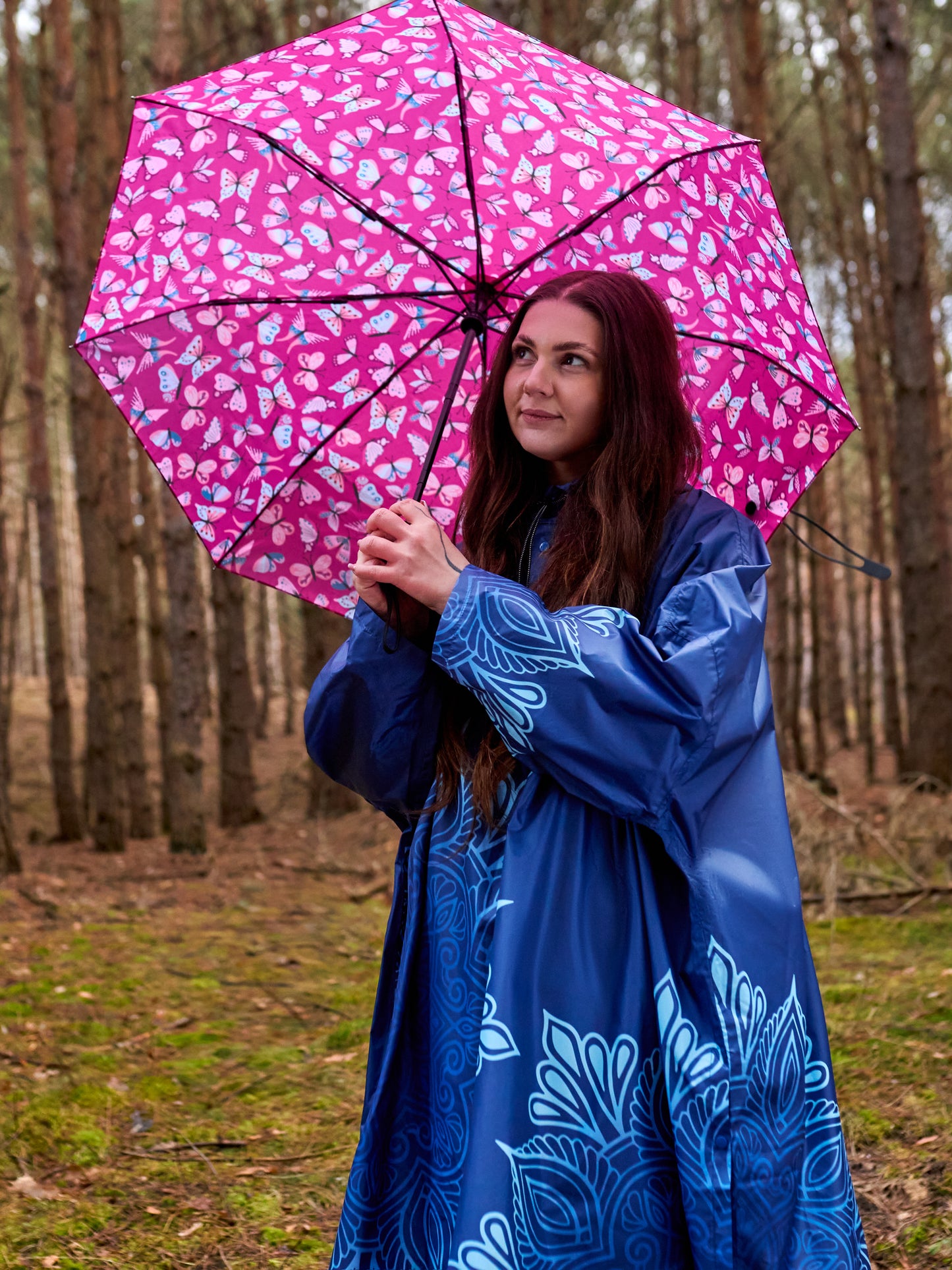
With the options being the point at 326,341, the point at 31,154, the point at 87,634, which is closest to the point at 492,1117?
the point at 326,341

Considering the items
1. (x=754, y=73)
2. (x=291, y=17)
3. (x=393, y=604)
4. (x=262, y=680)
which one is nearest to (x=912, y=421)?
(x=754, y=73)

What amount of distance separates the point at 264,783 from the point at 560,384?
42.3 feet

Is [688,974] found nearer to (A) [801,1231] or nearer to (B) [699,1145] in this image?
(B) [699,1145]

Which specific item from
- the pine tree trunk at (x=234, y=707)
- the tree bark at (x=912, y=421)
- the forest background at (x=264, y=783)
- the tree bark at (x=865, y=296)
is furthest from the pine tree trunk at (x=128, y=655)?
the tree bark at (x=865, y=296)

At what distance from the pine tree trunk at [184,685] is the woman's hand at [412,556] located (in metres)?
6.17

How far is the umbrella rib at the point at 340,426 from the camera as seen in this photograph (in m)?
2.18

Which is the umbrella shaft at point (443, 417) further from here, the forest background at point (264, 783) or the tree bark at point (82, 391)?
the tree bark at point (82, 391)

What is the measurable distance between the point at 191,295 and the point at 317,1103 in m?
2.40

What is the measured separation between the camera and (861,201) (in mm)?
10391

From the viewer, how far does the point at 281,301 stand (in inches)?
85.4

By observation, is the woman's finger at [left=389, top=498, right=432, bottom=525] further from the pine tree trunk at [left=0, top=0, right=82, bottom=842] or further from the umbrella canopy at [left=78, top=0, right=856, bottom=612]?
the pine tree trunk at [left=0, top=0, right=82, bottom=842]

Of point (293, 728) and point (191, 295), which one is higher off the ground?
point (191, 295)

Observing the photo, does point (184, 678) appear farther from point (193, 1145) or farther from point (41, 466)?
point (193, 1145)

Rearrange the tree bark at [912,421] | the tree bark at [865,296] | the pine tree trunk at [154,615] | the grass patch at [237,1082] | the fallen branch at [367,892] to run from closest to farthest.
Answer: the grass patch at [237,1082] < the fallen branch at [367,892] < the tree bark at [912,421] < the tree bark at [865,296] < the pine tree trunk at [154,615]
